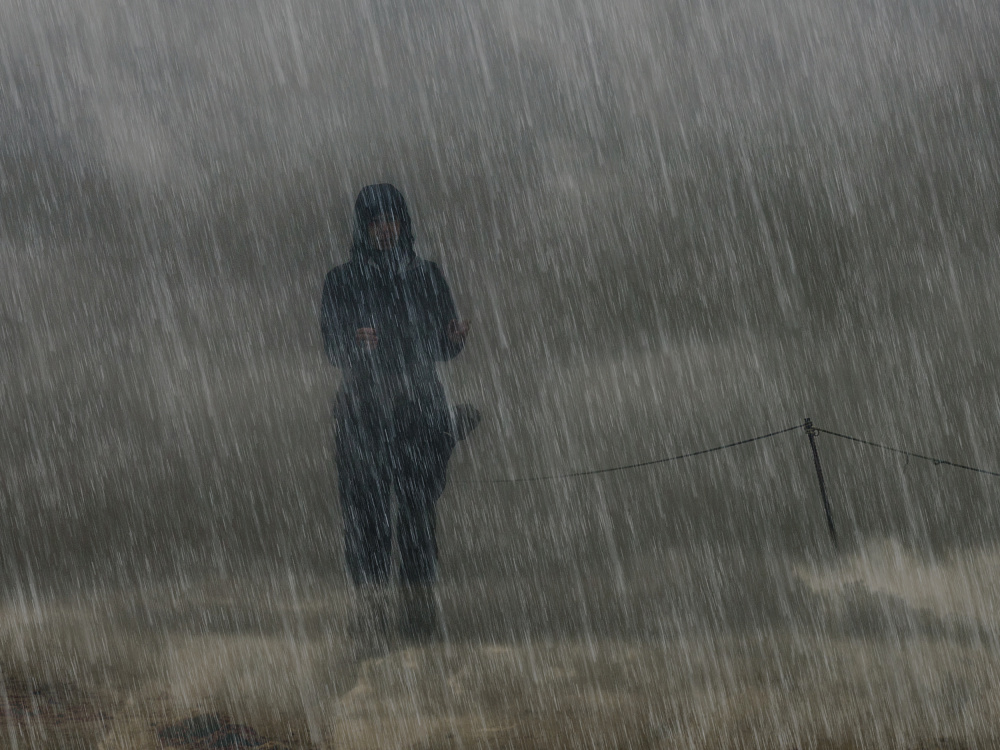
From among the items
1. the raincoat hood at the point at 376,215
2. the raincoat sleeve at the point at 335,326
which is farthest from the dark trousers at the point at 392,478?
the raincoat hood at the point at 376,215

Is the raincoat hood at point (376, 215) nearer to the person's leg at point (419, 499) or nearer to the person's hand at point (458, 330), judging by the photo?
the person's hand at point (458, 330)

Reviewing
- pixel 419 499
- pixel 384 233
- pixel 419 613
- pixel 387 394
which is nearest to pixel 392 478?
pixel 419 499

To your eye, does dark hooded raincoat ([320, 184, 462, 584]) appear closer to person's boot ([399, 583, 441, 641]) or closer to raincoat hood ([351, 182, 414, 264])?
raincoat hood ([351, 182, 414, 264])

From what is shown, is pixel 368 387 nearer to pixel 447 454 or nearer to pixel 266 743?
pixel 447 454

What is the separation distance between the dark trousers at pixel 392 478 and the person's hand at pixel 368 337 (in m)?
0.40

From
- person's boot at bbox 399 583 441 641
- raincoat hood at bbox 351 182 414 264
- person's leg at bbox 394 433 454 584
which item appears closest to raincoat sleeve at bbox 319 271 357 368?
raincoat hood at bbox 351 182 414 264

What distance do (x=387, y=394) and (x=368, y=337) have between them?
39cm

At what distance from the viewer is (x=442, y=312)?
5930mm

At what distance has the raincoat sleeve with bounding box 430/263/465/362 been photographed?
5.83 meters

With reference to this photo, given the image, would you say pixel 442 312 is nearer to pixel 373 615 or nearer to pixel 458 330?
pixel 458 330

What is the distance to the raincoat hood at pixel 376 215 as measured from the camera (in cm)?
566

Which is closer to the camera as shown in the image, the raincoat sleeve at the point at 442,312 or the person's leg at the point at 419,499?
the person's leg at the point at 419,499

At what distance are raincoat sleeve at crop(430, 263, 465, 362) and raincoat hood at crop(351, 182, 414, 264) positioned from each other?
0.76 ft

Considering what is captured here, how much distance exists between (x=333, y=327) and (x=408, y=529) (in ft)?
3.89
